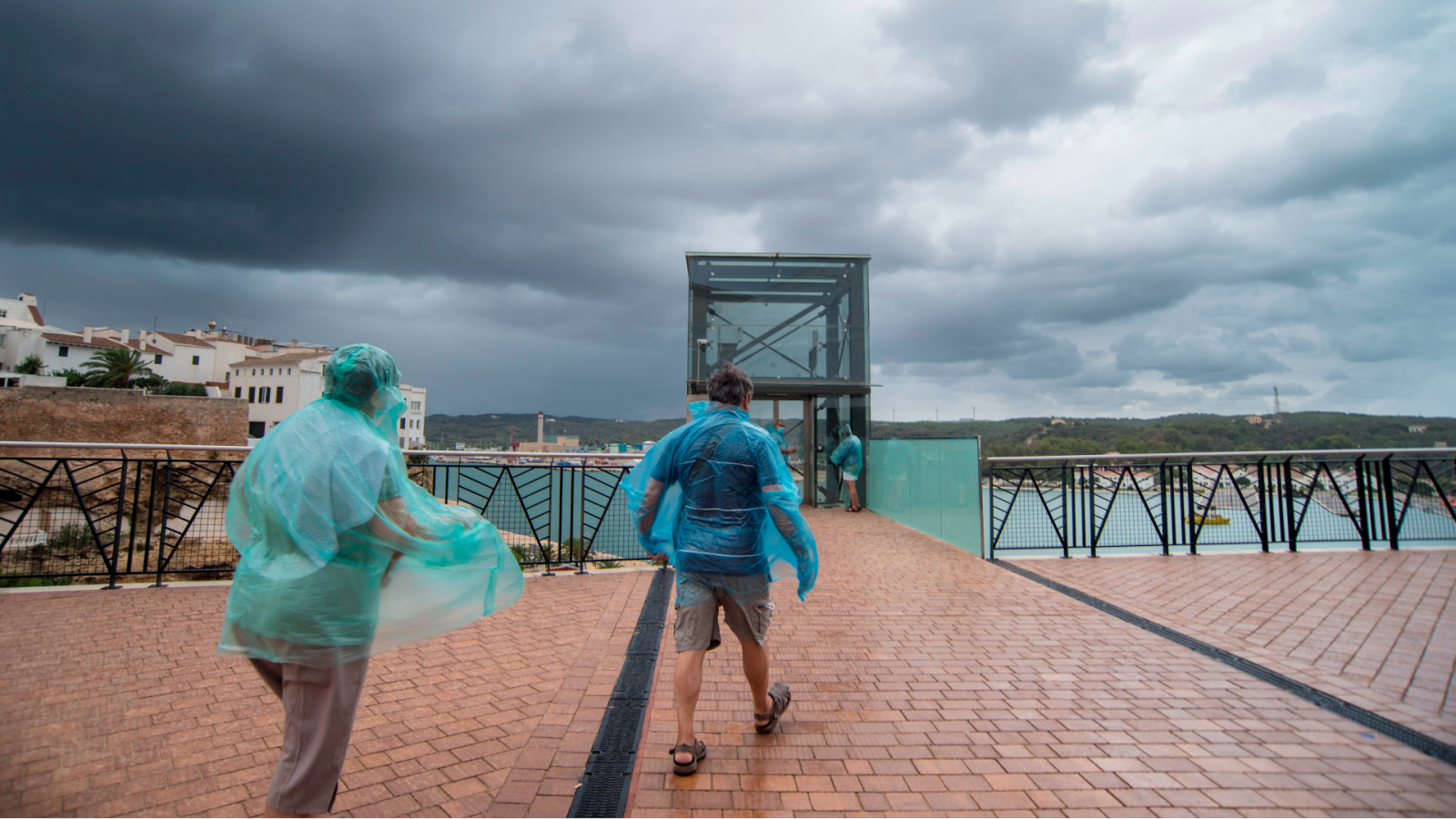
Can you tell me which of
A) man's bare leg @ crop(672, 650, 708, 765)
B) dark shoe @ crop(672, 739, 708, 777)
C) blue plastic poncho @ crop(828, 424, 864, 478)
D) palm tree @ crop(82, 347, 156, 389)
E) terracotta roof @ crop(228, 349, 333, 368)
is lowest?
dark shoe @ crop(672, 739, 708, 777)

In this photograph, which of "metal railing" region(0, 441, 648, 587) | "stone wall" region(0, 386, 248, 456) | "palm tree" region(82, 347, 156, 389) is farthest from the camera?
"palm tree" region(82, 347, 156, 389)

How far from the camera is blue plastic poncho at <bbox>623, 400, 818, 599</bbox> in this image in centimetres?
274

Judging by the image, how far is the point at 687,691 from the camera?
105 inches

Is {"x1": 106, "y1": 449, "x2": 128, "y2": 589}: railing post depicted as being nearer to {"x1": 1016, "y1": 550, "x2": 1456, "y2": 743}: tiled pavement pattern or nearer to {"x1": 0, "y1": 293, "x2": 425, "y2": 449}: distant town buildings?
{"x1": 1016, "y1": 550, "x2": 1456, "y2": 743}: tiled pavement pattern

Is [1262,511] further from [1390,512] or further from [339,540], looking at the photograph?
[339,540]

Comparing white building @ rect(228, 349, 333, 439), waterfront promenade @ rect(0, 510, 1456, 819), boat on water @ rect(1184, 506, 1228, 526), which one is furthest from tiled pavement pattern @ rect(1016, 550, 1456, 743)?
white building @ rect(228, 349, 333, 439)

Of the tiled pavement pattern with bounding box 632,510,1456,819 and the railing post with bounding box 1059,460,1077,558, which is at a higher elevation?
the railing post with bounding box 1059,460,1077,558

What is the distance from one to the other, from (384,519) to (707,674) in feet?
8.23

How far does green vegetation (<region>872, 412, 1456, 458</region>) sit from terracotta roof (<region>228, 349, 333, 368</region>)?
73.7m

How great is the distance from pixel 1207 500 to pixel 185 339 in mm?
92917

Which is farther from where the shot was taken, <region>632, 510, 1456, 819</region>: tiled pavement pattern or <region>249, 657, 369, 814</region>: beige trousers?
<region>632, 510, 1456, 819</region>: tiled pavement pattern

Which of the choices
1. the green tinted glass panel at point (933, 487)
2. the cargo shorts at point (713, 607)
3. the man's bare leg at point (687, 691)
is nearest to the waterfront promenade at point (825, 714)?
the man's bare leg at point (687, 691)

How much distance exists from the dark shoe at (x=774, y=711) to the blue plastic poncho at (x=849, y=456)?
9.48 m

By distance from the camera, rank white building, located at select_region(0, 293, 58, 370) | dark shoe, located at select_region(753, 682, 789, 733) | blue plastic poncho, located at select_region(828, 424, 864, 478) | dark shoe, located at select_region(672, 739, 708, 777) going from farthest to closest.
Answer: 1. white building, located at select_region(0, 293, 58, 370)
2. blue plastic poncho, located at select_region(828, 424, 864, 478)
3. dark shoe, located at select_region(753, 682, 789, 733)
4. dark shoe, located at select_region(672, 739, 708, 777)
